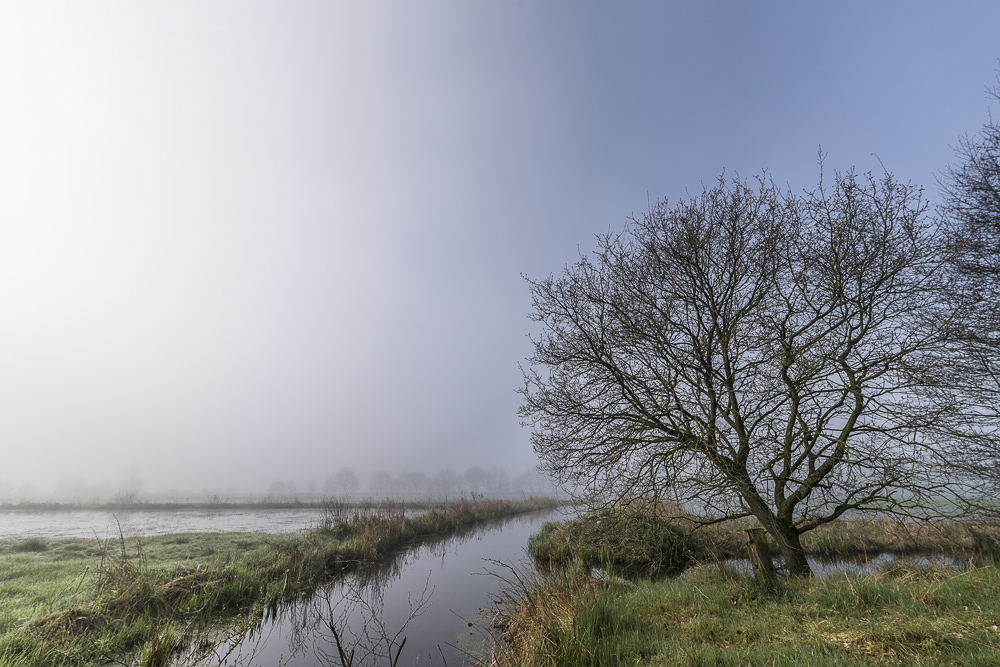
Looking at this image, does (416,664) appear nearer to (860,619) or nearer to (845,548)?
(860,619)

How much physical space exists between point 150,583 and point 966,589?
13.7m

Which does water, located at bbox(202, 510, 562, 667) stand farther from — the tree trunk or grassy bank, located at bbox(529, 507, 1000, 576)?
the tree trunk

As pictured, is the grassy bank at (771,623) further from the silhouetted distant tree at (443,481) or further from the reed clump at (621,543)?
the silhouetted distant tree at (443,481)

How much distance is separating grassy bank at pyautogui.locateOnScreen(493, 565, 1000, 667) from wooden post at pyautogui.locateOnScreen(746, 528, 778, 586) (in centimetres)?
22

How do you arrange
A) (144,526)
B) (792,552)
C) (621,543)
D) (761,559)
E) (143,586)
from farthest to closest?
(144,526), (621,543), (792,552), (143,586), (761,559)

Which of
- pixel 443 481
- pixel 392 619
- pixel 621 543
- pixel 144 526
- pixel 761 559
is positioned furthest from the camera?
pixel 443 481

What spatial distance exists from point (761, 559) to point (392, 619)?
7202mm

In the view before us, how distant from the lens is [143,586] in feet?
25.2

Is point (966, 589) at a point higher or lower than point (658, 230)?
lower

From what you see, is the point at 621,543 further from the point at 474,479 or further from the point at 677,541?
the point at 474,479

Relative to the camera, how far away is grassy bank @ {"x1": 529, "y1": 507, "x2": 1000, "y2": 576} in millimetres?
8523

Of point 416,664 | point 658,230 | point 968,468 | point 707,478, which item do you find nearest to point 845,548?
point 968,468

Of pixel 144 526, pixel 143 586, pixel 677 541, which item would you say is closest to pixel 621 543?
pixel 677 541

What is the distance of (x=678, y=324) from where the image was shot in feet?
28.6
